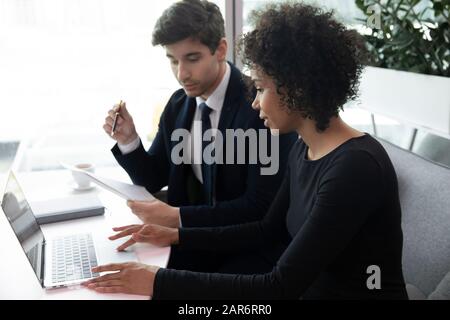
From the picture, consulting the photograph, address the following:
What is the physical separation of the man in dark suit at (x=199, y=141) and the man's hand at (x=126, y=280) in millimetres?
322

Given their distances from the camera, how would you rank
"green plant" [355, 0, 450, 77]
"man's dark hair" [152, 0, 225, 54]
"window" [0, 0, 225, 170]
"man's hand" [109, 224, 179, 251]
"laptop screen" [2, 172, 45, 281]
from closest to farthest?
"laptop screen" [2, 172, 45, 281] < "man's hand" [109, 224, 179, 251] < "man's dark hair" [152, 0, 225, 54] < "green plant" [355, 0, 450, 77] < "window" [0, 0, 225, 170]

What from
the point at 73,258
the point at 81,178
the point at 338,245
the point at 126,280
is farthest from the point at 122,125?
the point at 338,245

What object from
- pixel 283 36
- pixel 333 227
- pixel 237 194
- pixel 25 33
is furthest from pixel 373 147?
pixel 25 33

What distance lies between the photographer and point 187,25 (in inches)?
53.6

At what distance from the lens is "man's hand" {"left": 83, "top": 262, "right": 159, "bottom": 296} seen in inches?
35.2

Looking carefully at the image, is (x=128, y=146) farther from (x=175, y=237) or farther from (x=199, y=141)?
(x=175, y=237)

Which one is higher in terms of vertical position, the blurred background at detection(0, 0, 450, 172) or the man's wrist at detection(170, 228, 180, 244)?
the blurred background at detection(0, 0, 450, 172)

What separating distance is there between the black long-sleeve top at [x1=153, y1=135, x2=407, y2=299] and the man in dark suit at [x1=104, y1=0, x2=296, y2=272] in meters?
0.34

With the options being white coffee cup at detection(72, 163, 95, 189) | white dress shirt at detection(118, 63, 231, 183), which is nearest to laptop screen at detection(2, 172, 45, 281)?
white coffee cup at detection(72, 163, 95, 189)

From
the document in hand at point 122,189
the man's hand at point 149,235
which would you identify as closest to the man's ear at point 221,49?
the document in hand at point 122,189

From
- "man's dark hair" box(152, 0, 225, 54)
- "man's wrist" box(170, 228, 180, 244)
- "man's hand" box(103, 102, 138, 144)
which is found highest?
"man's dark hair" box(152, 0, 225, 54)

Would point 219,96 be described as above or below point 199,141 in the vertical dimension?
above

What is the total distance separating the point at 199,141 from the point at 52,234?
581 millimetres

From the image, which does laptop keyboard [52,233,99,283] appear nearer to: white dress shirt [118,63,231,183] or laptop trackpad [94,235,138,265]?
laptop trackpad [94,235,138,265]
